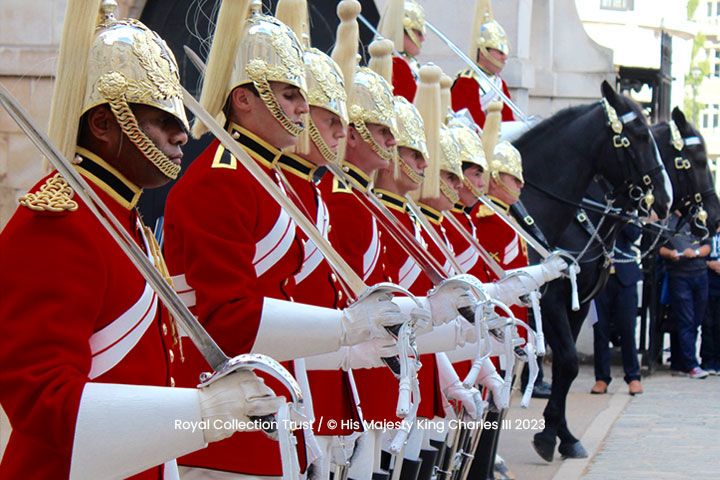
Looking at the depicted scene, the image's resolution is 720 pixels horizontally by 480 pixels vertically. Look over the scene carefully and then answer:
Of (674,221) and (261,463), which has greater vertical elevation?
(674,221)

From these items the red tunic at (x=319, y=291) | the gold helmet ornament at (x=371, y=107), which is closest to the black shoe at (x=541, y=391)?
the gold helmet ornament at (x=371, y=107)

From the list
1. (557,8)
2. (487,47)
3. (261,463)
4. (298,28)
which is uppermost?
(557,8)

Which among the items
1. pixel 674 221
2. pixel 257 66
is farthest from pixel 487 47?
pixel 257 66

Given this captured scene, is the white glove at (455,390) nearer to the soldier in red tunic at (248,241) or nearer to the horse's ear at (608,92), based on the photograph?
the soldier in red tunic at (248,241)

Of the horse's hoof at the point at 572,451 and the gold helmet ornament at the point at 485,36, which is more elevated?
the gold helmet ornament at the point at 485,36

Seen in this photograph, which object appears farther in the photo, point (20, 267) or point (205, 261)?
point (205, 261)

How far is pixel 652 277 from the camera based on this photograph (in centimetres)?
1420

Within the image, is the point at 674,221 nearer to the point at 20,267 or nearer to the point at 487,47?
the point at 487,47

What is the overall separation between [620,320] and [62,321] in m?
10.1

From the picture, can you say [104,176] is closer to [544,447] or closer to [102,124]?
[102,124]

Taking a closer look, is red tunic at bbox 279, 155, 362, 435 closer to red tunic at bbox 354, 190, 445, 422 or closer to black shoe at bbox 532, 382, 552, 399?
red tunic at bbox 354, 190, 445, 422

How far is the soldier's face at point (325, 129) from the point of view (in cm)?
458

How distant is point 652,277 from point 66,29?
11.4m

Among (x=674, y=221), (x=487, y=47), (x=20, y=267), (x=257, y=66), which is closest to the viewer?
(x=20, y=267)
